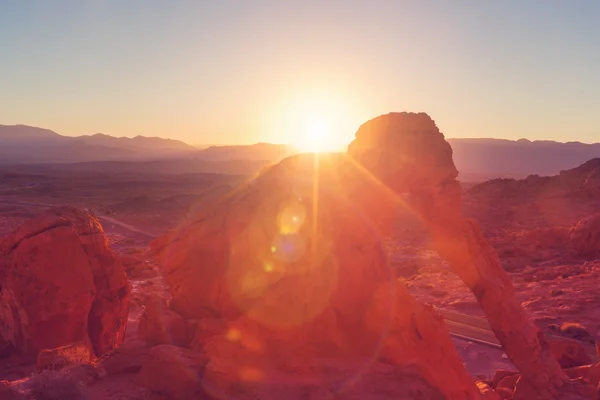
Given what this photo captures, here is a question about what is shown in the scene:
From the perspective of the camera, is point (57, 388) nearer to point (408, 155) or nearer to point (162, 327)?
point (162, 327)

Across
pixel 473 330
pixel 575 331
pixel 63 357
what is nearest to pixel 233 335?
pixel 63 357

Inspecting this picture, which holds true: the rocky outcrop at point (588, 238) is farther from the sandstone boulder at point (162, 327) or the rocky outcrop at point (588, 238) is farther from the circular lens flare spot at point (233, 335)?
the sandstone boulder at point (162, 327)

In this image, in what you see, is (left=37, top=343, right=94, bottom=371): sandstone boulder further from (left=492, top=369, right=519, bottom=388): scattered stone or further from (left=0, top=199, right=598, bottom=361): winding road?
(left=0, top=199, right=598, bottom=361): winding road

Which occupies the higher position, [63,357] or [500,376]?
[63,357]

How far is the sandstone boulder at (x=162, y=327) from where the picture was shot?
26.1ft

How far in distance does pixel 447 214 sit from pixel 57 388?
27.6 ft

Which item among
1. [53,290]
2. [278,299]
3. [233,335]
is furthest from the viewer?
[53,290]

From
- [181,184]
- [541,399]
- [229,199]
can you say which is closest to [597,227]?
[541,399]

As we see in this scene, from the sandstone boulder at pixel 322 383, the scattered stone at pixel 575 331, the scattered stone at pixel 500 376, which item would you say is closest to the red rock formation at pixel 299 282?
the sandstone boulder at pixel 322 383

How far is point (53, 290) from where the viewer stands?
456 inches

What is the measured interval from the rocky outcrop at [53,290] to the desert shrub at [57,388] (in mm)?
5709

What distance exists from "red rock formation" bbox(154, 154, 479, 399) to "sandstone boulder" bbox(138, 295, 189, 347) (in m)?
0.35

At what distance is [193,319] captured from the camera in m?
8.35

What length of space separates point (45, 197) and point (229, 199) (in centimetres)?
7155
